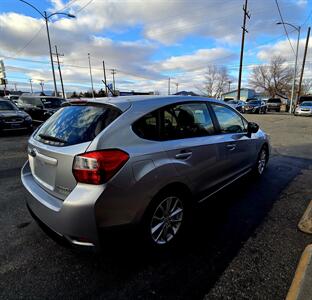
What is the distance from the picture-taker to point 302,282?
6.63ft

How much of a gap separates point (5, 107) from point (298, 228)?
11760 millimetres

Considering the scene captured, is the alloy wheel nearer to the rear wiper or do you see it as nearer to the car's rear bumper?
the car's rear bumper

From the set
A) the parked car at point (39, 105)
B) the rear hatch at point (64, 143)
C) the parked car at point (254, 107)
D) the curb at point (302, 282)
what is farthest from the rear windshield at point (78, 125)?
the parked car at point (254, 107)

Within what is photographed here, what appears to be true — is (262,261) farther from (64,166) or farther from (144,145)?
(64,166)

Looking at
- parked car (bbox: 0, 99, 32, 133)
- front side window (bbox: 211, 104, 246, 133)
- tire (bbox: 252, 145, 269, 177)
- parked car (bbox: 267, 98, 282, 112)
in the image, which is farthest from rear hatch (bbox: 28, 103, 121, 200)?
parked car (bbox: 267, 98, 282, 112)

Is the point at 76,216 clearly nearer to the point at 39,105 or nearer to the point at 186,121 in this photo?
the point at 186,121

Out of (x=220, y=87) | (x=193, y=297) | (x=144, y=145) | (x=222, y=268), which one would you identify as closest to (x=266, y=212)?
(x=222, y=268)

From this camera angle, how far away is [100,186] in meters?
1.95

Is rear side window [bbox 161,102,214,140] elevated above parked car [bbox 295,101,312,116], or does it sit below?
above

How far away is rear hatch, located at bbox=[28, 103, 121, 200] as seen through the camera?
81.7 inches

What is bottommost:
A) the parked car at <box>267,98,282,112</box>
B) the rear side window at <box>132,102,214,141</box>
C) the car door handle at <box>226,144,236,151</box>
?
the parked car at <box>267,98,282,112</box>

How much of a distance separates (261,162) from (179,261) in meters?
3.35

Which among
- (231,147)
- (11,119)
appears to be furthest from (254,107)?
(231,147)

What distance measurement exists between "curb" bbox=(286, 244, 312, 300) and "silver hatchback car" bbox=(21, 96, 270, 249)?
1189mm
